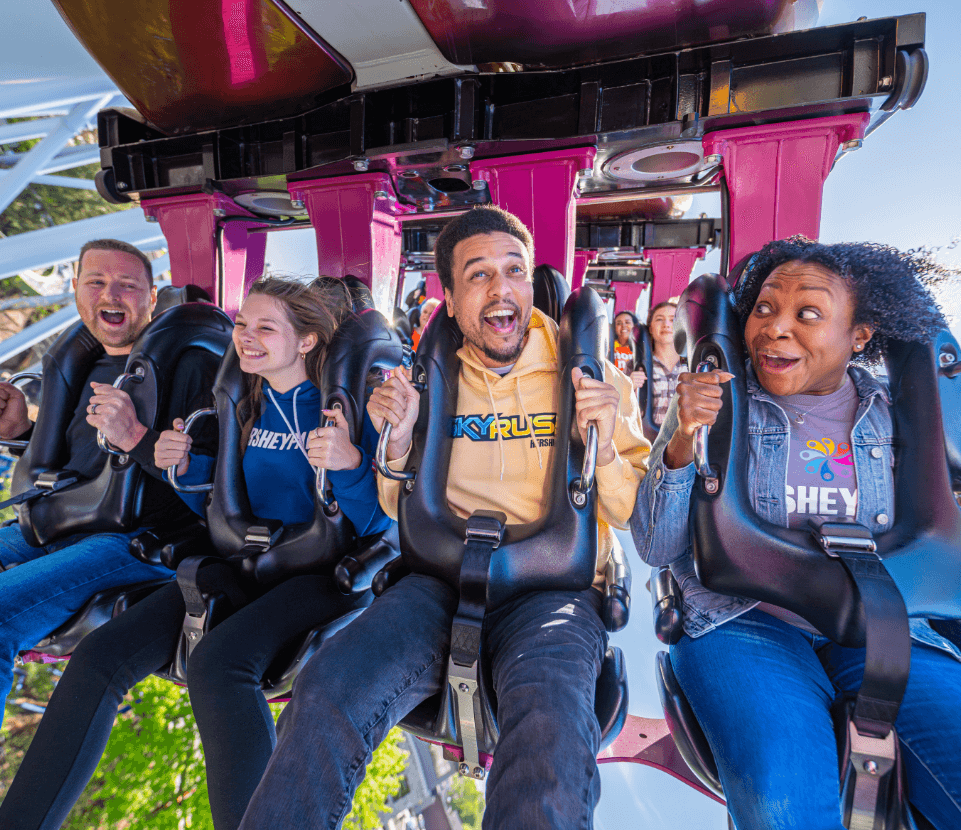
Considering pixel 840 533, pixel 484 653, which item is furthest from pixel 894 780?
pixel 484 653

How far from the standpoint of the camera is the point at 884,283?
3.34 feet

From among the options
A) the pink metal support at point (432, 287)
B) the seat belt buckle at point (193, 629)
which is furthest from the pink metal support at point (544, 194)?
the pink metal support at point (432, 287)

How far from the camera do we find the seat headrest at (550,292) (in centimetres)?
136

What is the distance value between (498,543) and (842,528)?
23.8 inches

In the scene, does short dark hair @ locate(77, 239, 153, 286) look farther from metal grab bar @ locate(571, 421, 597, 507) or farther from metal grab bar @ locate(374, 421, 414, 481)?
metal grab bar @ locate(571, 421, 597, 507)

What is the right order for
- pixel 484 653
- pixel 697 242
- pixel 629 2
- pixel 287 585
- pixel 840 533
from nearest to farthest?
pixel 840 533
pixel 484 653
pixel 287 585
pixel 629 2
pixel 697 242

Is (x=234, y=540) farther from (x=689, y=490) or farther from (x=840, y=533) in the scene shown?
(x=840, y=533)

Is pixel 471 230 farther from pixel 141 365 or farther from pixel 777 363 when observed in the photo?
pixel 141 365

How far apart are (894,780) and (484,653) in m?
0.65

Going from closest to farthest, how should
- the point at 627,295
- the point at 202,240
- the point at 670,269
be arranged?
the point at 202,240
the point at 670,269
the point at 627,295

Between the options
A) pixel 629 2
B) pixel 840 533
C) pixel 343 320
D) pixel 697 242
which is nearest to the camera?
pixel 840 533

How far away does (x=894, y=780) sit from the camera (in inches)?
29.9

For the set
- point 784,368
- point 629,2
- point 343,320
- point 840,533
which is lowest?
point 840,533

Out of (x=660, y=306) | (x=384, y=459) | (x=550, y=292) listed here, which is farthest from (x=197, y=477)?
(x=660, y=306)
